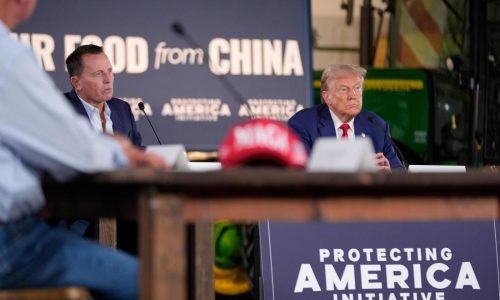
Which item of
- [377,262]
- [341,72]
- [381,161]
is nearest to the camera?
[377,262]

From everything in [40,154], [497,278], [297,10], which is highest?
[297,10]

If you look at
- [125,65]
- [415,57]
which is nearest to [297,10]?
[125,65]

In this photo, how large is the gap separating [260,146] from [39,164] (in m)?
0.51

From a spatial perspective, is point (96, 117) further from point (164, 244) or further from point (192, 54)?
point (164, 244)

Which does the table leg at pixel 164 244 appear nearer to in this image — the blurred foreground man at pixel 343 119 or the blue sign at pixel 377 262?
the blue sign at pixel 377 262

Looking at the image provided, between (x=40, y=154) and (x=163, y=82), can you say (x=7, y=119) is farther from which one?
(x=163, y=82)

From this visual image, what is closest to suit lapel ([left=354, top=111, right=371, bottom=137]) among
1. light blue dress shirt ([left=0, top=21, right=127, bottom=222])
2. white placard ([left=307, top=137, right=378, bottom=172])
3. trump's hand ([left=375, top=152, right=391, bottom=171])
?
trump's hand ([left=375, top=152, right=391, bottom=171])

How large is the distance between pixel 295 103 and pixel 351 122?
Answer: 1121 millimetres

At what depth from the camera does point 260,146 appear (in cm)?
296

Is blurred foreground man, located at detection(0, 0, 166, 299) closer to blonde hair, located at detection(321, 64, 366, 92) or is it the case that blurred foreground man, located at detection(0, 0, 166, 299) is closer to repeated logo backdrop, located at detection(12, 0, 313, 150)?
blonde hair, located at detection(321, 64, 366, 92)

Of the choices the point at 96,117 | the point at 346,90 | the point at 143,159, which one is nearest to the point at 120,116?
the point at 96,117

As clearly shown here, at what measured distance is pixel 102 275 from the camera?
3.05 metres

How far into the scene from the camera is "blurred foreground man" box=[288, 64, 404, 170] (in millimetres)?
5902

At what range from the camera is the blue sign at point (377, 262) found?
5199 millimetres
